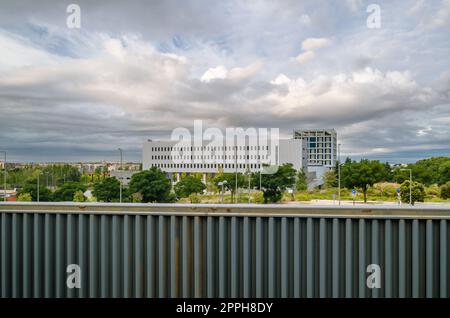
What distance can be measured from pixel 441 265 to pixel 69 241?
3.55 m

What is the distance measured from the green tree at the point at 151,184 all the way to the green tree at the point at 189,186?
13.0 ft

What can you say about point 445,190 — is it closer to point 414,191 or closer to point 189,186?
point 414,191

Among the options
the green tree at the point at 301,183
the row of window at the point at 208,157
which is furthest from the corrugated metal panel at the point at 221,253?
the green tree at the point at 301,183

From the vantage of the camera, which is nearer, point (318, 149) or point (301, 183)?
point (301, 183)

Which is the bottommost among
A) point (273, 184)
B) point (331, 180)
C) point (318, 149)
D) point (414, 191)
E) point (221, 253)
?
point (273, 184)

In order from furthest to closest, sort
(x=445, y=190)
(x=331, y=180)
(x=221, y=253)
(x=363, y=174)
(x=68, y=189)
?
(x=331, y=180), (x=363, y=174), (x=445, y=190), (x=68, y=189), (x=221, y=253)

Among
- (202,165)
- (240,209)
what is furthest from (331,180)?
(240,209)

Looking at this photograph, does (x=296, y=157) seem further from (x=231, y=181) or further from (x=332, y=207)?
(x=332, y=207)

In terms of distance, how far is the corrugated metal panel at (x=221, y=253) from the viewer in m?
2.59

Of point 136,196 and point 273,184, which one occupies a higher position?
point 136,196

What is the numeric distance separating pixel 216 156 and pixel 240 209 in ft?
69.8

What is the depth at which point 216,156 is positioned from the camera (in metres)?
23.9

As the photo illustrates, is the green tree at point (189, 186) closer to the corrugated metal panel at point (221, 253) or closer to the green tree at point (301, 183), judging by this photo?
the green tree at point (301, 183)

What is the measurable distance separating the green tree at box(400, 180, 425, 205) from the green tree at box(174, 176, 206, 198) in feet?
55.5
